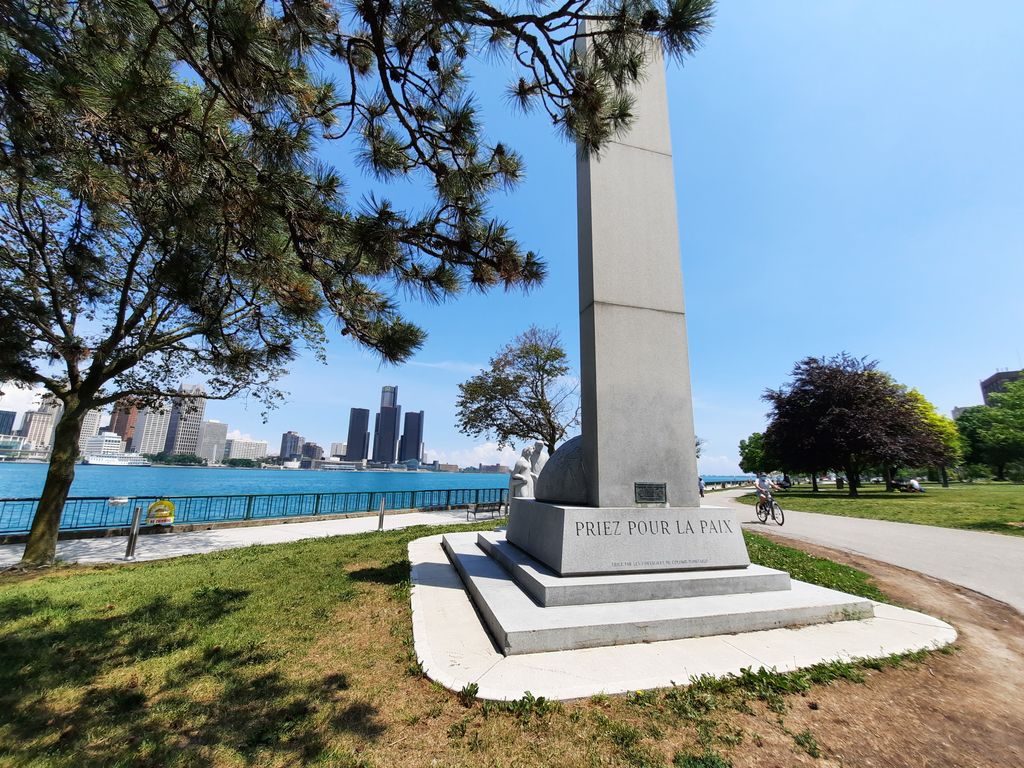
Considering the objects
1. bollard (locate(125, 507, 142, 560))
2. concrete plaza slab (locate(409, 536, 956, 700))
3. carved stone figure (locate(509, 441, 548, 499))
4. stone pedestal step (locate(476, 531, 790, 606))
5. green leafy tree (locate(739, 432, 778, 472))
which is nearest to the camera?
concrete plaza slab (locate(409, 536, 956, 700))

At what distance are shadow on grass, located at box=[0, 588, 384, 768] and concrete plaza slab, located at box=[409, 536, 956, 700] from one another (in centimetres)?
89

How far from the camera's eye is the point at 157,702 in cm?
311

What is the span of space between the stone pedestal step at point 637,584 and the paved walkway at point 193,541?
870cm

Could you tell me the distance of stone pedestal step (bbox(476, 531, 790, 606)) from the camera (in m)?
4.46

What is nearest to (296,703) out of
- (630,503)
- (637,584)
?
(637,584)

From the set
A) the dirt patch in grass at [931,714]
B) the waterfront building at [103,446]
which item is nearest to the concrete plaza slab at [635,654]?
the dirt patch in grass at [931,714]

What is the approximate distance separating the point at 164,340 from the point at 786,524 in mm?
18498

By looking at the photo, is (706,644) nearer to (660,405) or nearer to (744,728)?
(744,728)

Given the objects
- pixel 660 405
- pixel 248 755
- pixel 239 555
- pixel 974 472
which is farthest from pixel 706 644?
pixel 974 472

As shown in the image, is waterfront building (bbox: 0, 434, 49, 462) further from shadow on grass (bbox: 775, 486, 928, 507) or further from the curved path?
the curved path

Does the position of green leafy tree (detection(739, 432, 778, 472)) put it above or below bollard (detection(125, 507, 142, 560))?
above

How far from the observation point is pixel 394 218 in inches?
153

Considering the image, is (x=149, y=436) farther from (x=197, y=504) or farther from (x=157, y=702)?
(x=157, y=702)

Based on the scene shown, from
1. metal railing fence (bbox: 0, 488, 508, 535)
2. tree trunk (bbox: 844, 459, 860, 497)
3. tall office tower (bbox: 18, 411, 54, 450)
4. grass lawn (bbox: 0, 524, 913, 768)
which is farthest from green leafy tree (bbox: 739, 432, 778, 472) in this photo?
tall office tower (bbox: 18, 411, 54, 450)
